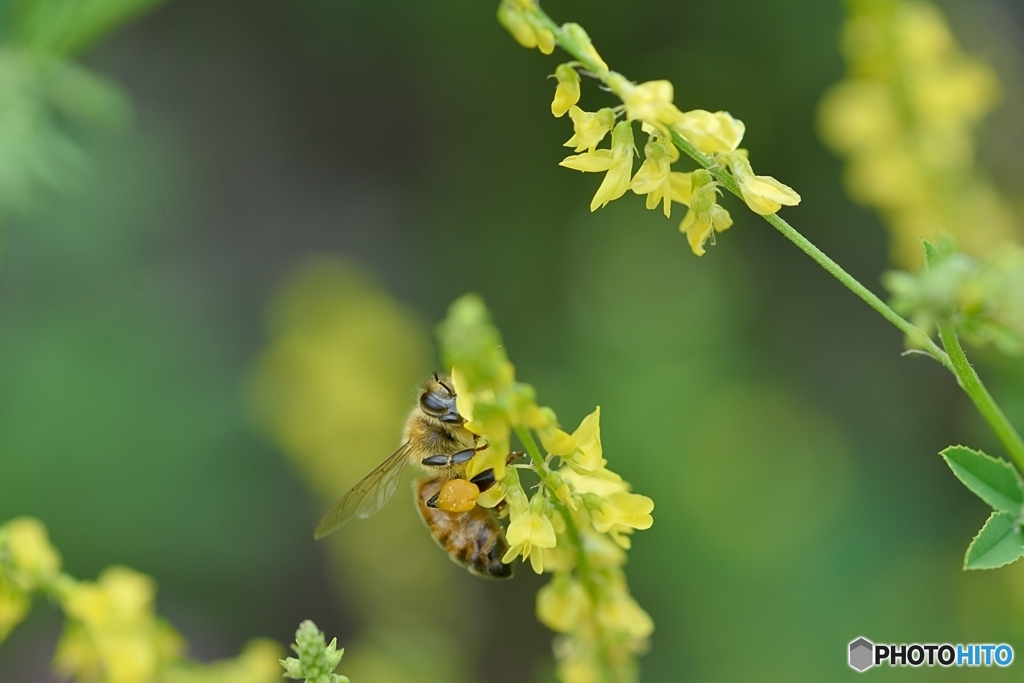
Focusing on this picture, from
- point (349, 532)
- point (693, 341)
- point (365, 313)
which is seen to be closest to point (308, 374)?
point (365, 313)

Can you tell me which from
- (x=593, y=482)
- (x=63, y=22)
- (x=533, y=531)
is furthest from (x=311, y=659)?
(x=63, y=22)

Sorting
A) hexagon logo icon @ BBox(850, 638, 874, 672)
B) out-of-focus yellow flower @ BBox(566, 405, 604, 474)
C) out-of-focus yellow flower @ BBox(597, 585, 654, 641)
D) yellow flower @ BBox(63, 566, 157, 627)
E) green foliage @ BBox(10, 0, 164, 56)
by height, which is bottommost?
yellow flower @ BBox(63, 566, 157, 627)

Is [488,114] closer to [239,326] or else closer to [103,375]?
[239,326]

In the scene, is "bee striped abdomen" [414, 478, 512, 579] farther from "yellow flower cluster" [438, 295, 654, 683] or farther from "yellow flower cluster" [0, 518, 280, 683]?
"yellow flower cluster" [0, 518, 280, 683]

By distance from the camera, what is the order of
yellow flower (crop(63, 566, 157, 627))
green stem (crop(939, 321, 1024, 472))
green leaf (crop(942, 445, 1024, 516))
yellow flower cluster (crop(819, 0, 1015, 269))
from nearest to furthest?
green stem (crop(939, 321, 1024, 472)) < green leaf (crop(942, 445, 1024, 516)) < yellow flower (crop(63, 566, 157, 627)) < yellow flower cluster (crop(819, 0, 1015, 269))

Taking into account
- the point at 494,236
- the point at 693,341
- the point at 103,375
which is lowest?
the point at 103,375

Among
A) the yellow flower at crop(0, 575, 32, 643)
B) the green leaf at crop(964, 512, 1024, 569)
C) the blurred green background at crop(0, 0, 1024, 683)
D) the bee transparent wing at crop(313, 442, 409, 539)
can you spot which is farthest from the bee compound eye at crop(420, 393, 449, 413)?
the blurred green background at crop(0, 0, 1024, 683)

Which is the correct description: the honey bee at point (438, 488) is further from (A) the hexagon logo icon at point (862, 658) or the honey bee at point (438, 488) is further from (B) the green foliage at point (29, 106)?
(B) the green foliage at point (29, 106)
